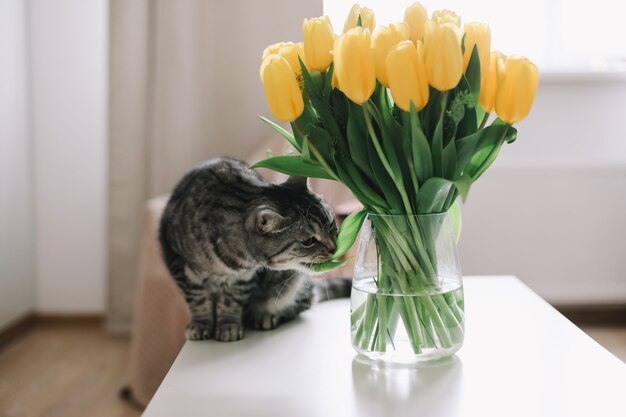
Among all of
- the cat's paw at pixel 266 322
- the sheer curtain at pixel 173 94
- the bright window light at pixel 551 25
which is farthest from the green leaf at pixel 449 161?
the bright window light at pixel 551 25

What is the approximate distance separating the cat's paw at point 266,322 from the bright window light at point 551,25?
6.80ft

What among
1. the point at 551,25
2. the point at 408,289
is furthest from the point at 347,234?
the point at 551,25

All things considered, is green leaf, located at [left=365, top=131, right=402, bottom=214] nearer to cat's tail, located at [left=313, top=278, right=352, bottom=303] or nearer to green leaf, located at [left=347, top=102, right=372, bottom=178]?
green leaf, located at [left=347, top=102, right=372, bottom=178]

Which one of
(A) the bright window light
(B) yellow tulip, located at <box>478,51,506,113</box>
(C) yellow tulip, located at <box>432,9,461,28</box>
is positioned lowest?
(B) yellow tulip, located at <box>478,51,506,113</box>

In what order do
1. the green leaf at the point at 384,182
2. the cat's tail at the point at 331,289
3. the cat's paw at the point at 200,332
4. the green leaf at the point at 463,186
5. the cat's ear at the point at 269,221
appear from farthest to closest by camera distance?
1. the cat's tail at the point at 331,289
2. the cat's paw at the point at 200,332
3. the cat's ear at the point at 269,221
4. the green leaf at the point at 384,182
5. the green leaf at the point at 463,186

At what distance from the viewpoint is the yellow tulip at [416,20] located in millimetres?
884

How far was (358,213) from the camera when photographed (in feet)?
3.23

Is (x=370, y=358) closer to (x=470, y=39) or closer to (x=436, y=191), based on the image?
(x=436, y=191)

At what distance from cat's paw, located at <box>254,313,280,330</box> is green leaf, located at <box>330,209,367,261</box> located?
0.57ft

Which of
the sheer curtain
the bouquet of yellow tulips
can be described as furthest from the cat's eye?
the sheer curtain

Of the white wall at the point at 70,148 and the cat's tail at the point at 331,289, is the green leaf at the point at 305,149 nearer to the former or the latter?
the cat's tail at the point at 331,289

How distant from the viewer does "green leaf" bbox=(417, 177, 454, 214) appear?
834 mm

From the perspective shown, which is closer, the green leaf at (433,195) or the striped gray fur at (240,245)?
the green leaf at (433,195)

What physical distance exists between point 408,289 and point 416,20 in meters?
0.33
